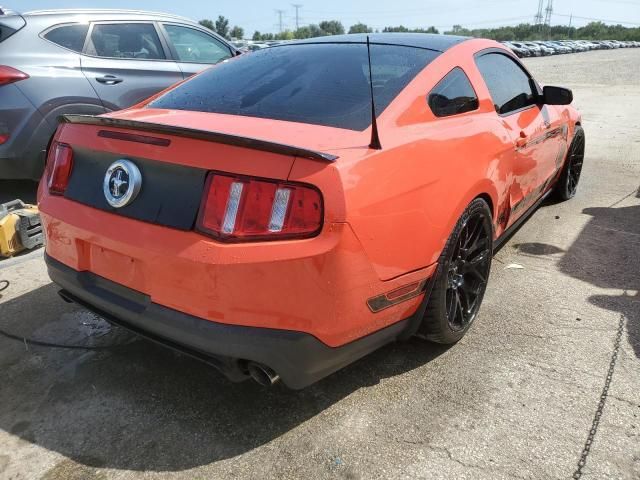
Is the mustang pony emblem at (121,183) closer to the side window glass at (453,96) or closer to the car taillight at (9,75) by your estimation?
the side window glass at (453,96)

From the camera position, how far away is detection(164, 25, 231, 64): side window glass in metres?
6.06

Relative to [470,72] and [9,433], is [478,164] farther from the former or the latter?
[9,433]

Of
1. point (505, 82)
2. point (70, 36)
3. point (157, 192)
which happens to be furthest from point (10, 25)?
point (505, 82)

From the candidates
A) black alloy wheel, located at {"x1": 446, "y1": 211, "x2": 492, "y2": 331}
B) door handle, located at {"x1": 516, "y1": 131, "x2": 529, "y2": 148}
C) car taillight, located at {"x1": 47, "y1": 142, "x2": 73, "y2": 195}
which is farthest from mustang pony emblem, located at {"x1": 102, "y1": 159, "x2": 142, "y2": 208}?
door handle, located at {"x1": 516, "y1": 131, "x2": 529, "y2": 148}

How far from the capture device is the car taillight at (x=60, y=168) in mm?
2391

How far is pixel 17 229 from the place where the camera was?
153 inches

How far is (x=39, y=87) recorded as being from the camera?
468 cm

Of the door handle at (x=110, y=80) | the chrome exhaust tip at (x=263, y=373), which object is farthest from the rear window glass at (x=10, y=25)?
the chrome exhaust tip at (x=263, y=373)

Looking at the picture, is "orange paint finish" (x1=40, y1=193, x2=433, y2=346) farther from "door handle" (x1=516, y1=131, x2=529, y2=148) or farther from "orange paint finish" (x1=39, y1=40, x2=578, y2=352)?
"door handle" (x1=516, y1=131, x2=529, y2=148)

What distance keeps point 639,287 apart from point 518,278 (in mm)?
726

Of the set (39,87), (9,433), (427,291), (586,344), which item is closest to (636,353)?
(586,344)

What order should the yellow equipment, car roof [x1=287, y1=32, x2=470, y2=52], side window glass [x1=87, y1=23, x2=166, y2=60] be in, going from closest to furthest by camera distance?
car roof [x1=287, y1=32, x2=470, y2=52] → the yellow equipment → side window glass [x1=87, y1=23, x2=166, y2=60]

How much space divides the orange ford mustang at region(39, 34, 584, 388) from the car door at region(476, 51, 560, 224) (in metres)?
0.35

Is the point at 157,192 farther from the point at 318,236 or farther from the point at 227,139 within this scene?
the point at 318,236
